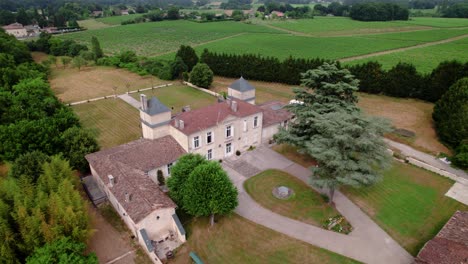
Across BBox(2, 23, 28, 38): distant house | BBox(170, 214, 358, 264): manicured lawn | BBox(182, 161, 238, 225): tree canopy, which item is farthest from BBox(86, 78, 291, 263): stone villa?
BBox(2, 23, 28, 38): distant house

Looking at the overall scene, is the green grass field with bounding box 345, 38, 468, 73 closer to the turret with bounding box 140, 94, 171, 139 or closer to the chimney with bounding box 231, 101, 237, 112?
the chimney with bounding box 231, 101, 237, 112

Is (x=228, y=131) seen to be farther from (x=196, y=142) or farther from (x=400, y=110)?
(x=400, y=110)

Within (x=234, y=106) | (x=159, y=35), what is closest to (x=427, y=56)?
(x=234, y=106)

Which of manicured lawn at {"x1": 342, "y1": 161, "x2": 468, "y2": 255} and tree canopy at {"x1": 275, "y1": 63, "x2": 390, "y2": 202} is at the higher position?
tree canopy at {"x1": 275, "y1": 63, "x2": 390, "y2": 202}

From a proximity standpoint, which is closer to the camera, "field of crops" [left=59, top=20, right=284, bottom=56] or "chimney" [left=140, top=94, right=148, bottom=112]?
"chimney" [left=140, top=94, right=148, bottom=112]

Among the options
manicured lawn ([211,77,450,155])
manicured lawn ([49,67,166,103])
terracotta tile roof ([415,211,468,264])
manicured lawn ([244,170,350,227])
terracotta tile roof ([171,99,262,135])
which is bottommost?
manicured lawn ([49,67,166,103])

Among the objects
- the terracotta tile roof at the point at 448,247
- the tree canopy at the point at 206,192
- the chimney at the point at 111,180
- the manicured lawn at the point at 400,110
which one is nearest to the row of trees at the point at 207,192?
the tree canopy at the point at 206,192

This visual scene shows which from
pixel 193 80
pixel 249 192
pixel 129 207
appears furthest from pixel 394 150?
pixel 193 80
